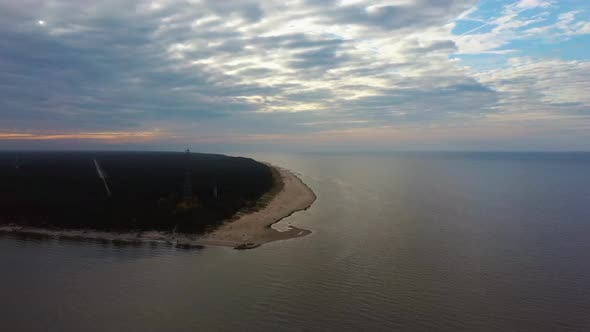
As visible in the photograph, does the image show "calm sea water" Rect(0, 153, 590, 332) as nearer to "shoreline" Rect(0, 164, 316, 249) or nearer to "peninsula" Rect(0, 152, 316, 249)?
"shoreline" Rect(0, 164, 316, 249)

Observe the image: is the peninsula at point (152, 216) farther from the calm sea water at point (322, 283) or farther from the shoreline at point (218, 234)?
the calm sea water at point (322, 283)

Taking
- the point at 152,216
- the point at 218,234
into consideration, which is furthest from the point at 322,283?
the point at 152,216

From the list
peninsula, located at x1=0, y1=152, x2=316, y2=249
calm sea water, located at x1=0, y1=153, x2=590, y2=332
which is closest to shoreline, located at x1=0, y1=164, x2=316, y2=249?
peninsula, located at x1=0, y1=152, x2=316, y2=249

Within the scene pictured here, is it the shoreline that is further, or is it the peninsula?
the peninsula

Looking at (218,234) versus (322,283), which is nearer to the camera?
(322,283)

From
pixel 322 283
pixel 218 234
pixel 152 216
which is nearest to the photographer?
pixel 322 283

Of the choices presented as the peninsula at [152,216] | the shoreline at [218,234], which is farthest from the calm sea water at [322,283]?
the peninsula at [152,216]

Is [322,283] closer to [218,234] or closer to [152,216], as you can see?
[218,234]

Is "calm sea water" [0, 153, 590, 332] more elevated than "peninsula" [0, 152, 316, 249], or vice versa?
"peninsula" [0, 152, 316, 249]
